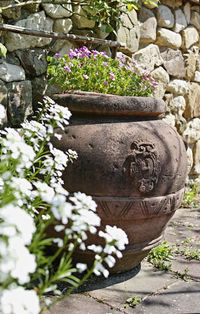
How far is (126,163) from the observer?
5.86 feet

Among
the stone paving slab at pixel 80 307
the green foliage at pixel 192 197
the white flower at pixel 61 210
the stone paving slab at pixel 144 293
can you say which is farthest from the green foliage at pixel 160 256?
the white flower at pixel 61 210

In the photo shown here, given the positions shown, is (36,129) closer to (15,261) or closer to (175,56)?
(15,261)

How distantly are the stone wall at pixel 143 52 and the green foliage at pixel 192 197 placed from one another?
239 mm

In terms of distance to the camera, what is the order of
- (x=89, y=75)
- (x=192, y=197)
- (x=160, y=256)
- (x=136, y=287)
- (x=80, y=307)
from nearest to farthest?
(x=80, y=307) < (x=136, y=287) < (x=89, y=75) < (x=160, y=256) < (x=192, y=197)

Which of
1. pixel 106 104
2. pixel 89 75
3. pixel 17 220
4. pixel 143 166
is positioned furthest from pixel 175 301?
pixel 17 220

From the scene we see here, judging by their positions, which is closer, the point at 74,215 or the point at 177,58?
the point at 74,215

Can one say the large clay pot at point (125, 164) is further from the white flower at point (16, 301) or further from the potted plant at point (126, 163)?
the white flower at point (16, 301)

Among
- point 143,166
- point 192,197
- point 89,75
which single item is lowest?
point 192,197

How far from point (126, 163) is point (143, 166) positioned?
81 mm

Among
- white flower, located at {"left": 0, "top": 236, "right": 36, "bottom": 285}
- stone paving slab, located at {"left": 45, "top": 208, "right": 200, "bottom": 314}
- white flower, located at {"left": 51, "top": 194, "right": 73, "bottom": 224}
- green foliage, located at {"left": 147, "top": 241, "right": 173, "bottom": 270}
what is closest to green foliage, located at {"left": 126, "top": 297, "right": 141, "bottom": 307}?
stone paving slab, located at {"left": 45, "top": 208, "right": 200, "bottom": 314}

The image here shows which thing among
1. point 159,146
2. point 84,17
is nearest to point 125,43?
point 84,17

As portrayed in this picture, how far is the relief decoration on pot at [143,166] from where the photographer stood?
1.79 metres

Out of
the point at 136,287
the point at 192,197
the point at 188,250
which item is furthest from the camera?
the point at 192,197

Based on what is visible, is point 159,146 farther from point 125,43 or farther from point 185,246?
point 125,43
